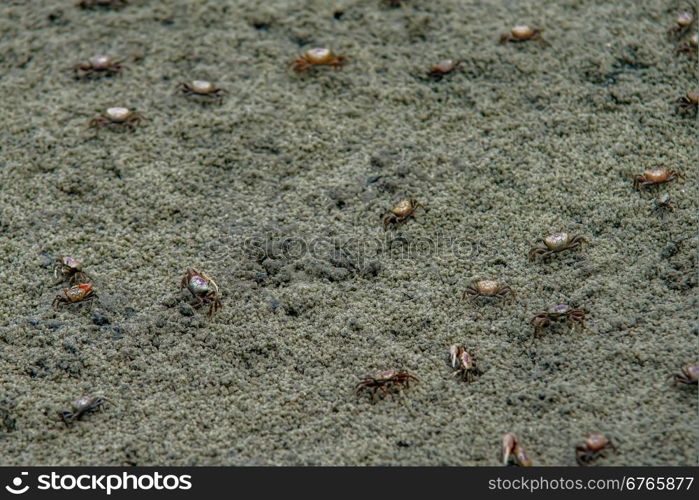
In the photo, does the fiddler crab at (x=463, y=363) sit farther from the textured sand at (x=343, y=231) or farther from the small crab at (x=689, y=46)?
the small crab at (x=689, y=46)

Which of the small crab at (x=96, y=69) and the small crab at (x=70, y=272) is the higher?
the small crab at (x=96, y=69)

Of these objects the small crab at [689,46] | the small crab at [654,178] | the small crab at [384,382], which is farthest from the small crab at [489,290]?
the small crab at [689,46]

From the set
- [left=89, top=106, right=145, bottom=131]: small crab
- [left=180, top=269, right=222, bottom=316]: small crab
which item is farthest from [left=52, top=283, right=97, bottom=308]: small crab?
[left=89, top=106, right=145, bottom=131]: small crab

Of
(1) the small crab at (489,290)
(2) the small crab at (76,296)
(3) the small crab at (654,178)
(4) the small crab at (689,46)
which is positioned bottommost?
(2) the small crab at (76,296)

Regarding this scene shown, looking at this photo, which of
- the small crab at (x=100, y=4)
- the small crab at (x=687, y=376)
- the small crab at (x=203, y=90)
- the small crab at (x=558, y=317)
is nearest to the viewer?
the small crab at (x=687, y=376)

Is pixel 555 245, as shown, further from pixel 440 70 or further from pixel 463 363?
pixel 440 70

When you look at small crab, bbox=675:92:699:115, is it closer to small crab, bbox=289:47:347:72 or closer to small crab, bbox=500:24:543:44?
small crab, bbox=500:24:543:44
